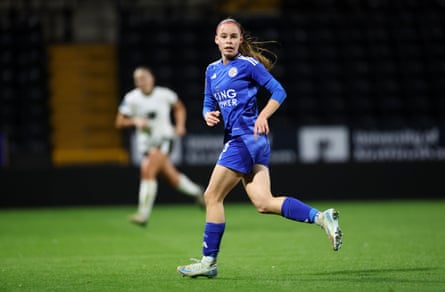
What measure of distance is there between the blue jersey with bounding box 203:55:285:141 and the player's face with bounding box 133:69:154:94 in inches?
229

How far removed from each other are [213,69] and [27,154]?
9.64 meters

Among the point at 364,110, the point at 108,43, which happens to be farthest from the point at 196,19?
the point at 364,110

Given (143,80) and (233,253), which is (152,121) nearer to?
(143,80)

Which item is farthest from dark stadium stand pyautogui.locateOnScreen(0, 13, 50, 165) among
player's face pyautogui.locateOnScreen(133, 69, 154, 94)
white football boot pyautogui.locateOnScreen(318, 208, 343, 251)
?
white football boot pyautogui.locateOnScreen(318, 208, 343, 251)

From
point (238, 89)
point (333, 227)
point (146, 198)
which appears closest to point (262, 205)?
point (333, 227)

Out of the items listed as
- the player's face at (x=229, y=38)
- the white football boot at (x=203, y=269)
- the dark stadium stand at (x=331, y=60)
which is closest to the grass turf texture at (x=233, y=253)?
the white football boot at (x=203, y=269)

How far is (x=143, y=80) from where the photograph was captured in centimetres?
1291

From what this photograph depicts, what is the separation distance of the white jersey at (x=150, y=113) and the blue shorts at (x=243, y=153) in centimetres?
609

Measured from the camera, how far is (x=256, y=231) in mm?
11211

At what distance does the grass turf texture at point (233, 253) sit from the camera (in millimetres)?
6602

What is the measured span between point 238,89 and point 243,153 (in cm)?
50

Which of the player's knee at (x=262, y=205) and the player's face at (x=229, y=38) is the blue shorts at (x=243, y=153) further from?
the player's face at (x=229, y=38)

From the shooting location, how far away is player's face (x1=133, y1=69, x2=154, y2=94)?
12839mm

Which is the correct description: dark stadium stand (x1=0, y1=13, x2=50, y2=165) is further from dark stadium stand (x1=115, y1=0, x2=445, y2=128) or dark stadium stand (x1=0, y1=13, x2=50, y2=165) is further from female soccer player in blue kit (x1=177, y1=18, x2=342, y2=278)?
female soccer player in blue kit (x1=177, y1=18, x2=342, y2=278)
